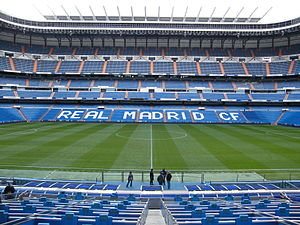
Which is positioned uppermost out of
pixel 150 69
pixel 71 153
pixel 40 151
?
pixel 150 69

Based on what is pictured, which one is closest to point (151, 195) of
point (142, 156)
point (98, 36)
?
point (142, 156)

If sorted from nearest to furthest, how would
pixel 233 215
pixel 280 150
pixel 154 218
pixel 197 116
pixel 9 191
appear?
pixel 233 215, pixel 154 218, pixel 9 191, pixel 280 150, pixel 197 116

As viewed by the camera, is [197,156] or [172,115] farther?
[172,115]

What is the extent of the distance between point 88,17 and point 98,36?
586 cm

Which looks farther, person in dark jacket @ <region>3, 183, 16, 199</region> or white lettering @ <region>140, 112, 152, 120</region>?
white lettering @ <region>140, 112, 152, 120</region>

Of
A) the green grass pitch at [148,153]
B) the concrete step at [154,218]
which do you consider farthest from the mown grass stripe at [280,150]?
the concrete step at [154,218]

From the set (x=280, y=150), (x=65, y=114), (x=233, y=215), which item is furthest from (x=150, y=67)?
(x=233, y=215)

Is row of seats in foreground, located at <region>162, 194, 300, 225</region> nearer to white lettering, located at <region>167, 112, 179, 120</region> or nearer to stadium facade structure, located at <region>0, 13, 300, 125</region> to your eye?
white lettering, located at <region>167, 112, 179, 120</region>

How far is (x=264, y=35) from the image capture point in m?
62.3

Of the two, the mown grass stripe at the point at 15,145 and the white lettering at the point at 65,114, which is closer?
the mown grass stripe at the point at 15,145

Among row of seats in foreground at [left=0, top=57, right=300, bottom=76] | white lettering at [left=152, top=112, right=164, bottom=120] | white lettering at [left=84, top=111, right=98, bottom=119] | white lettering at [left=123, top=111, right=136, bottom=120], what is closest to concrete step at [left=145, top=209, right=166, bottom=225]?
white lettering at [left=123, top=111, right=136, bottom=120]

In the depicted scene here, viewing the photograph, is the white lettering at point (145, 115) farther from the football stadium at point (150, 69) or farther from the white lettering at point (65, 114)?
the white lettering at point (65, 114)

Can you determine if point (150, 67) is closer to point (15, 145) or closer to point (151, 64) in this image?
point (151, 64)

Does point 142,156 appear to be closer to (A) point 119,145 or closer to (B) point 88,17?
(A) point 119,145
